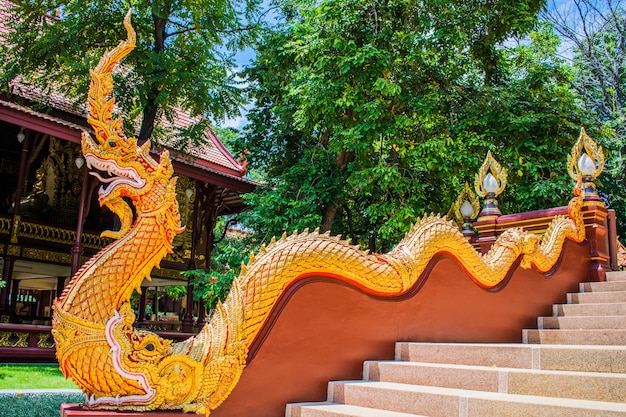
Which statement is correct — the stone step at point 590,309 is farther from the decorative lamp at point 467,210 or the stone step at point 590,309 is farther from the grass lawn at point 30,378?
the grass lawn at point 30,378

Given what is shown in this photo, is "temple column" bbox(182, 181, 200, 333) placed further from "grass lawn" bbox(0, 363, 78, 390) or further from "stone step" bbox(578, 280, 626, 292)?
"stone step" bbox(578, 280, 626, 292)

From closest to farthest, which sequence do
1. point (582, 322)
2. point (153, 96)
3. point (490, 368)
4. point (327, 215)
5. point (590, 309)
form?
point (490, 368), point (582, 322), point (590, 309), point (153, 96), point (327, 215)

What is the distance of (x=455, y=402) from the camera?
2.74 metres

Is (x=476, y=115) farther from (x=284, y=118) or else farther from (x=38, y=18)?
(x=38, y=18)

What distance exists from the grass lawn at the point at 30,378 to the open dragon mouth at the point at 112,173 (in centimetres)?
355

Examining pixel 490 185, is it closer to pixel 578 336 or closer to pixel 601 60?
pixel 578 336

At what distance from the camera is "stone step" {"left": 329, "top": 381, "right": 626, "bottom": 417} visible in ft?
7.99

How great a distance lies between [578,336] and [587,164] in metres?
2.97

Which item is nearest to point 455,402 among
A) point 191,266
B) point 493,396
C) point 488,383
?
point 493,396

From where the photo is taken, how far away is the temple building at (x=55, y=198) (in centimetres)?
847

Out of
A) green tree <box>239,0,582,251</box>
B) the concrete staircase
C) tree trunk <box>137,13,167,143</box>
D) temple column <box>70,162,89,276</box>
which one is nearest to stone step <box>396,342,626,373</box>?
the concrete staircase

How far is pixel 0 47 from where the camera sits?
30.3ft

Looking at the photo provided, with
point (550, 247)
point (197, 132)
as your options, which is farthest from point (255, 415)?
point (197, 132)

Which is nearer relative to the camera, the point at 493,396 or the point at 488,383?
the point at 493,396
